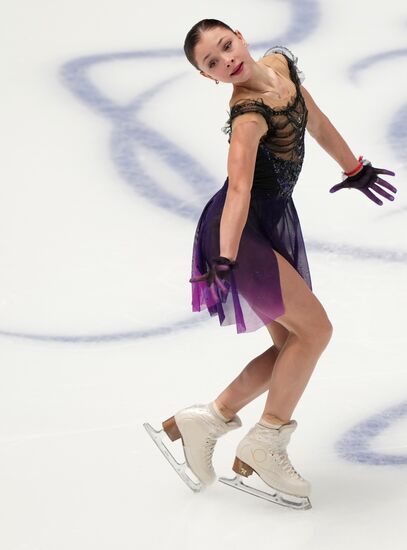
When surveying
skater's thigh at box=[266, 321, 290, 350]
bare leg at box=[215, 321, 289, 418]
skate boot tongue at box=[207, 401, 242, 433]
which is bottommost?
skate boot tongue at box=[207, 401, 242, 433]

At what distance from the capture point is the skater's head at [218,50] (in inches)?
108

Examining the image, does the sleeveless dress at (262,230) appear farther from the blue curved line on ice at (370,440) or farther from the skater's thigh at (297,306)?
the blue curved line on ice at (370,440)

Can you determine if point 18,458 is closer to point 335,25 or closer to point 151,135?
point 151,135

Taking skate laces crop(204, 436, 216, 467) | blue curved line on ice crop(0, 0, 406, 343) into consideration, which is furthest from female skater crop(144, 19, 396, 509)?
blue curved line on ice crop(0, 0, 406, 343)

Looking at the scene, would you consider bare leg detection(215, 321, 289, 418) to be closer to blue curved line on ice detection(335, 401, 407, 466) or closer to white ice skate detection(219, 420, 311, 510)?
white ice skate detection(219, 420, 311, 510)

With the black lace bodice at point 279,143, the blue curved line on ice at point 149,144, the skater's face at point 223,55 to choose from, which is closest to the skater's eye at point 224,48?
the skater's face at point 223,55

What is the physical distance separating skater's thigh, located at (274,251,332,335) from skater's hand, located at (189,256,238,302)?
0.19 metres

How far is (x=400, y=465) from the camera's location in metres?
3.07

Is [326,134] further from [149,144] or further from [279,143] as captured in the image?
[149,144]

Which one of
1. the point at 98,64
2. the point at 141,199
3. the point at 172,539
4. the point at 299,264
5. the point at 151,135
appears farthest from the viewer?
the point at 98,64

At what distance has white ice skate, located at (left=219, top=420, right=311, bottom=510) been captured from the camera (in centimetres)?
290

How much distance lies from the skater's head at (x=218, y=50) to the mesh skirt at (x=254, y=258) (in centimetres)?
27

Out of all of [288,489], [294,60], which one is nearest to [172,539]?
[288,489]

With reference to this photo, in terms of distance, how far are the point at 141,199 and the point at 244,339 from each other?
3.80ft
